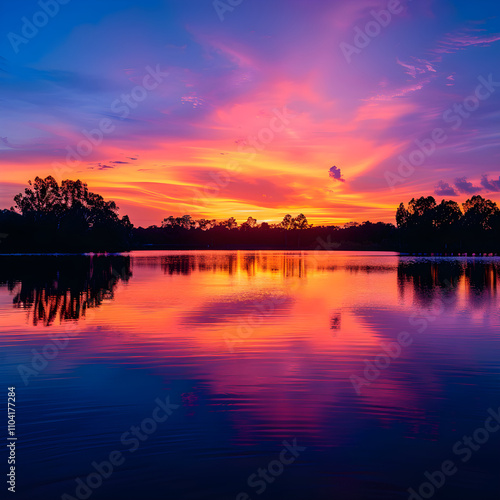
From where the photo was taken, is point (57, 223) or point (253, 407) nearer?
point (253, 407)

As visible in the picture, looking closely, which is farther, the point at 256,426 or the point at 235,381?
the point at 235,381

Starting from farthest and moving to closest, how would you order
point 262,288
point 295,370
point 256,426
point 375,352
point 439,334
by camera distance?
point 262,288, point 439,334, point 375,352, point 295,370, point 256,426

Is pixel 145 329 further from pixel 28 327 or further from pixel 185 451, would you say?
pixel 185 451

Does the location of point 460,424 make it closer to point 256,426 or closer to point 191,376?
point 256,426

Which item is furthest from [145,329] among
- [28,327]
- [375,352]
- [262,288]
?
[262,288]

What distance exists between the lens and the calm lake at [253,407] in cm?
801

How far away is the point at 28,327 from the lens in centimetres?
2256

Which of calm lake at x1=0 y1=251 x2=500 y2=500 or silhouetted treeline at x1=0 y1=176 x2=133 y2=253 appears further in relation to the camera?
silhouetted treeline at x1=0 y1=176 x2=133 y2=253

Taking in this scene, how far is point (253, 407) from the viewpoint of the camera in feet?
37.3

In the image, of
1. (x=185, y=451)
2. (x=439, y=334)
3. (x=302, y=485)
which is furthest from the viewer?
(x=439, y=334)

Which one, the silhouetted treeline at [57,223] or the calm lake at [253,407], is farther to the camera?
the silhouetted treeline at [57,223]

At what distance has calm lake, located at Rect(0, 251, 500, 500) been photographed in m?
8.01

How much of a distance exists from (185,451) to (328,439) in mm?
2752

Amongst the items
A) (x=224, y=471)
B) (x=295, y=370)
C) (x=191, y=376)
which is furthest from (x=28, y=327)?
(x=224, y=471)
